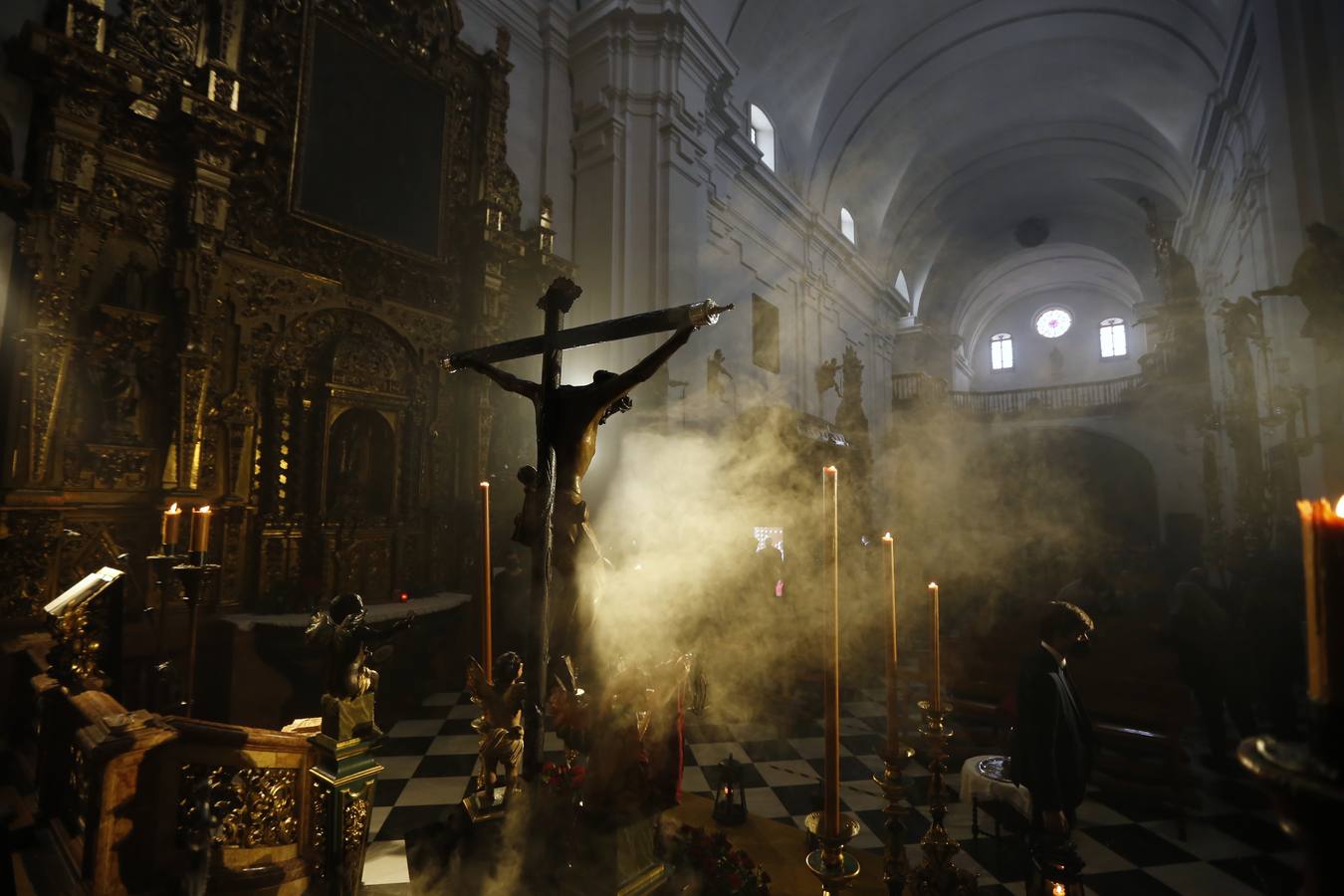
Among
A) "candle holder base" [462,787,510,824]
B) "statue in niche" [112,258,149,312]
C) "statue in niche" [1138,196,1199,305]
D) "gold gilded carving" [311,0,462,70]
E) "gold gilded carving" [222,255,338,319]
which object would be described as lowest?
"candle holder base" [462,787,510,824]

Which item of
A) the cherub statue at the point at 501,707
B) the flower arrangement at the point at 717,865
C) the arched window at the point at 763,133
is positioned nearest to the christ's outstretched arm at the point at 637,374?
the cherub statue at the point at 501,707

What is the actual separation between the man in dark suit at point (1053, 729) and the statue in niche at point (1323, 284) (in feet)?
14.5

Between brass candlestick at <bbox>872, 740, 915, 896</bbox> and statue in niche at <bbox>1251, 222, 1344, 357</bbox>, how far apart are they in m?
5.93

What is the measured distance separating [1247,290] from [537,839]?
1250cm

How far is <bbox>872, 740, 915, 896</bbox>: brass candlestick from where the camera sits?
1.53 meters

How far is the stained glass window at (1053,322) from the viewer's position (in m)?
27.4

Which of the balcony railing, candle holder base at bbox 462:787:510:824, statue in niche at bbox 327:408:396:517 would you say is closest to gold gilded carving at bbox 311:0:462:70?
statue in niche at bbox 327:408:396:517

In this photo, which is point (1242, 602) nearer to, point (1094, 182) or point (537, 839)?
point (537, 839)

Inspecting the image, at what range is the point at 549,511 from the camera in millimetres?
1602

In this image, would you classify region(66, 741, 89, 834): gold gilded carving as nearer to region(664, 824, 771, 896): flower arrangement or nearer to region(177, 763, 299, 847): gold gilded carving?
region(177, 763, 299, 847): gold gilded carving

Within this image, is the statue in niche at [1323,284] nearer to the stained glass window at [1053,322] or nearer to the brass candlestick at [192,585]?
the brass candlestick at [192,585]

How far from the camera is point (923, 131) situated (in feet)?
48.1

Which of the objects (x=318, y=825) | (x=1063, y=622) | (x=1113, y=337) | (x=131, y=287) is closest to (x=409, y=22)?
(x=131, y=287)

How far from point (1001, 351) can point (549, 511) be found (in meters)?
32.1
